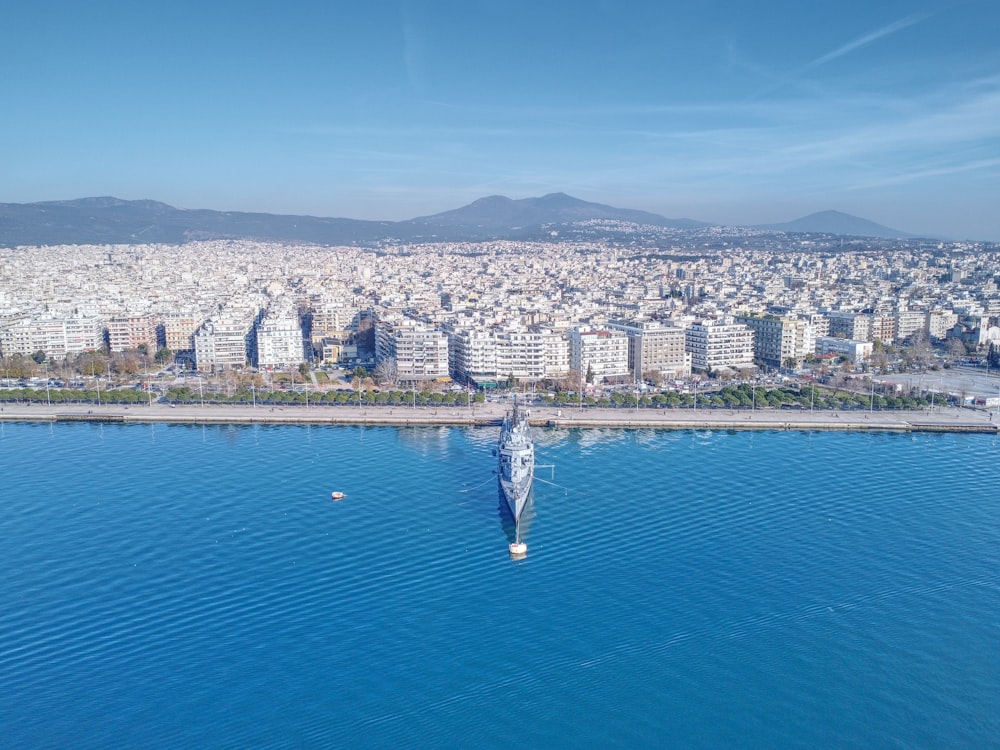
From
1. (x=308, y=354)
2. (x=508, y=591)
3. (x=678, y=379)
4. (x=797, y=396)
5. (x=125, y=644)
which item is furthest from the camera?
(x=308, y=354)

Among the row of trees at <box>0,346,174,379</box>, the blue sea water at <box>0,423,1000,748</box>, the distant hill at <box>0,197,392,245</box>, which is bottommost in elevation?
the blue sea water at <box>0,423,1000,748</box>

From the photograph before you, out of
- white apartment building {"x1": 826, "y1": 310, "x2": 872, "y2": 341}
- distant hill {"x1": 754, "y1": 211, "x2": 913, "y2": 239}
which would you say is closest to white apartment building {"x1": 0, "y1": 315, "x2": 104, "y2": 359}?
white apartment building {"x1": 826, "y1": 310, "x2": 872, "y2": 341}

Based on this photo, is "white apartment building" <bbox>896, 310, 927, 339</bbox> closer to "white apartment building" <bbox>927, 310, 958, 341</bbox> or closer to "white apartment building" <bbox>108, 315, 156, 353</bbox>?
"white apartment building" <bbox>927, 310, 958, 341</bbox>

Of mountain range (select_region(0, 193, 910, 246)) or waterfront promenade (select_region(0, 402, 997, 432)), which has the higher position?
mountain range (select_region(0, 193, 910, 246))

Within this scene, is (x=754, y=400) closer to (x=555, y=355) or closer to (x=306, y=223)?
(x=555, y=355)

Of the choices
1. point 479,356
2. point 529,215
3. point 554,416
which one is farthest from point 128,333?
point 529,215

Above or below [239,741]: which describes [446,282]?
above

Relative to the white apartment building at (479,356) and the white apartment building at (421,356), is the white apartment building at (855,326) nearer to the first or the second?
the white apartment building at (479,356)

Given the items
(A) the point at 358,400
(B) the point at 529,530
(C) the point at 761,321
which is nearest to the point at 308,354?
(A) the point at 358,400

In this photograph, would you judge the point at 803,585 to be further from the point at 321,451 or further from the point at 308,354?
the point at 308,354
